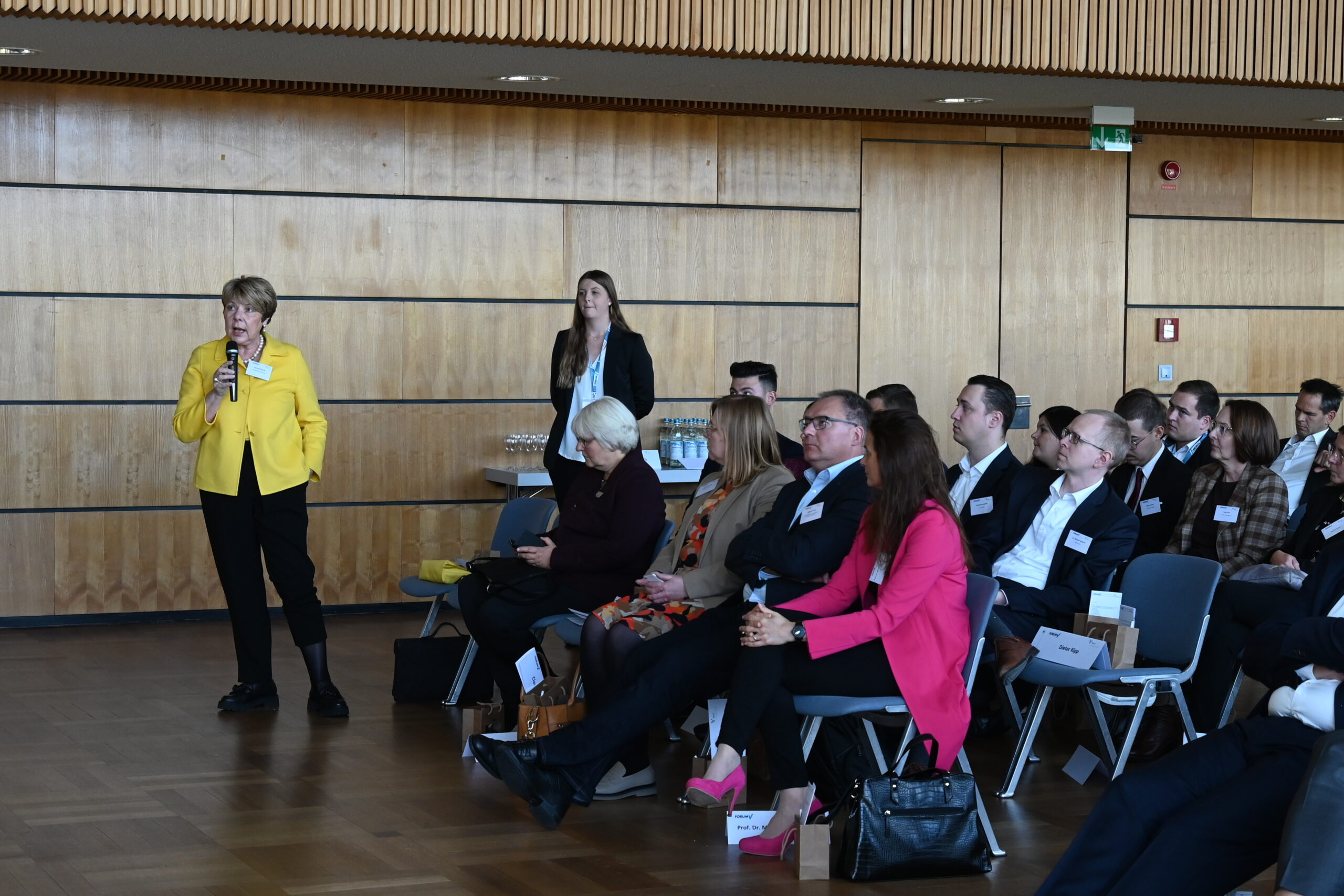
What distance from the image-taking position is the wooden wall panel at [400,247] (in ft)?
25.4

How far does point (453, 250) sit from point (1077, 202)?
3.78 metres

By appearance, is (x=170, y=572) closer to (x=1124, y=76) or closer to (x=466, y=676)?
(x=466, y=676)

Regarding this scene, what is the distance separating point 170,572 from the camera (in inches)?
305

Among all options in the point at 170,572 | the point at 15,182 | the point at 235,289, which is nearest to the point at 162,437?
the point at 170,572

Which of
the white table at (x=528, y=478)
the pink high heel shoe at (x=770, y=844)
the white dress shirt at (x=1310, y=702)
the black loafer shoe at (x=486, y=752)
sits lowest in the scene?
the pink high heel shoe at (x=770, y=844)

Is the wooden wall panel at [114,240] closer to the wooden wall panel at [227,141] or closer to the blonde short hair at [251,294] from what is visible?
the wooden wall panel at [227,141]

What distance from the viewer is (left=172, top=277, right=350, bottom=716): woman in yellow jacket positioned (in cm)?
548

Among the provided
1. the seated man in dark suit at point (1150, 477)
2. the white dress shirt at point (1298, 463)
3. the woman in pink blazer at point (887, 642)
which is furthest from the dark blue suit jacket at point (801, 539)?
the white dress shirt at point (1298, 463)

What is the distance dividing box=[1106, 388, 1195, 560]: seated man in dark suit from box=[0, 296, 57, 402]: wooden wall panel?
5143mm

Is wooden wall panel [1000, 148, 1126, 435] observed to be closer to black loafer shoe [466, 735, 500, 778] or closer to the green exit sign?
the green exit sign

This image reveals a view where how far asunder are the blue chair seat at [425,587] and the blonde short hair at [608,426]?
3.68 feet

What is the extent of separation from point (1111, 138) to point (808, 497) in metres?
4.82

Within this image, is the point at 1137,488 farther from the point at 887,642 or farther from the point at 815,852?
the point at 815,852

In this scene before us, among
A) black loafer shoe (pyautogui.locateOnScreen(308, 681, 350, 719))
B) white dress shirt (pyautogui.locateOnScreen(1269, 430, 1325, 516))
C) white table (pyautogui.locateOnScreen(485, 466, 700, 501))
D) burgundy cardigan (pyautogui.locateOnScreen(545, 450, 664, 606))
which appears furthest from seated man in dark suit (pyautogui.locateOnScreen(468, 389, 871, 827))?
white table (pyautogui.locateOnScreen(485, 466, 700, 501))
